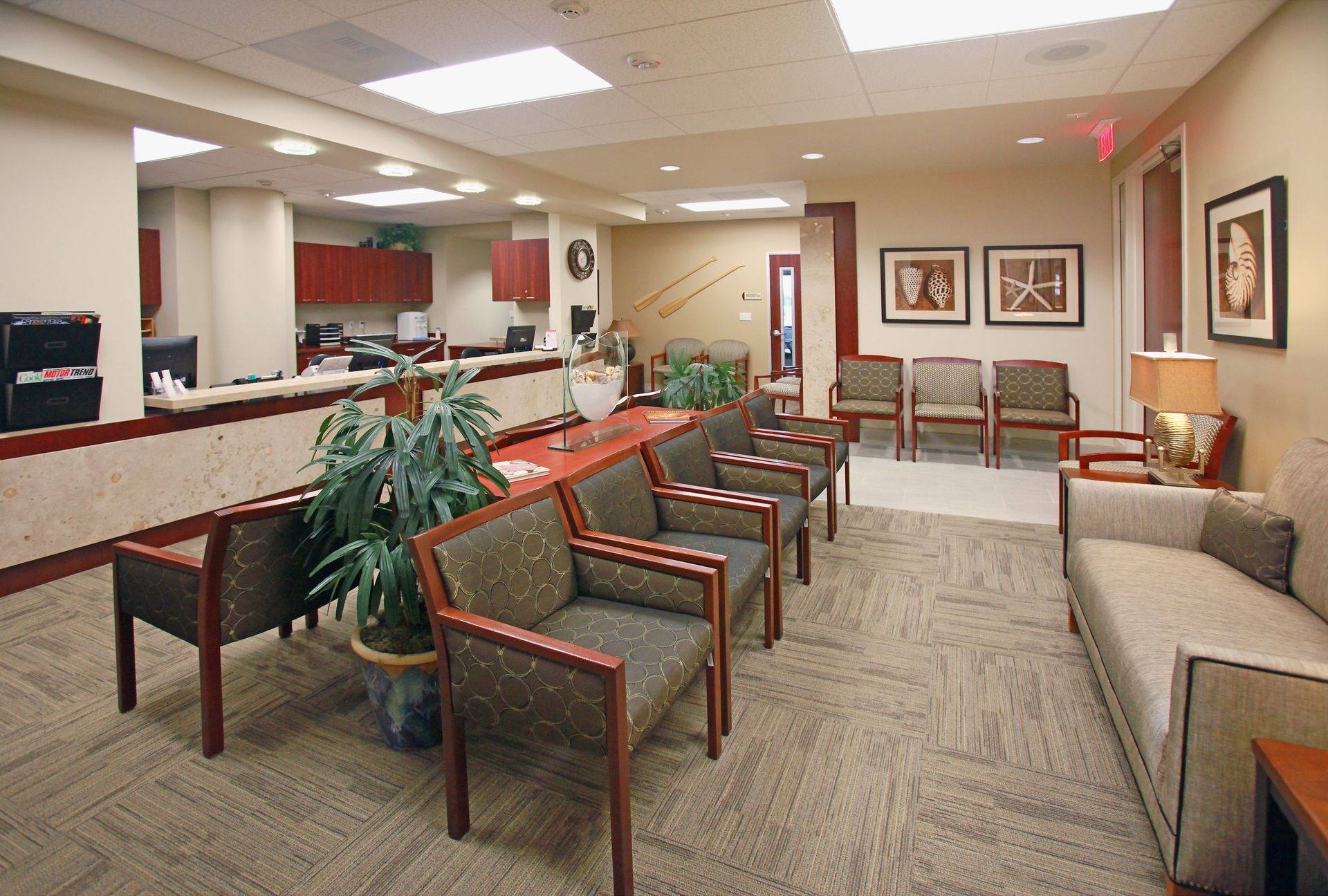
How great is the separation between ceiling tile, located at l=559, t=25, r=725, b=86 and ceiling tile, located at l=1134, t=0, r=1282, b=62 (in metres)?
1.54

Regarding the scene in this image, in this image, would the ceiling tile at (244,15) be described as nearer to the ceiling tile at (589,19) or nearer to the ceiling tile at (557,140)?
the ceiling tile at (589,19)

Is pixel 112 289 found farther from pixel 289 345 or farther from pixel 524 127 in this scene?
pixel 289 345

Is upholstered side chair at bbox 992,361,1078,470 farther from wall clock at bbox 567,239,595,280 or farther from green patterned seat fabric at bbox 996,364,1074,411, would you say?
wall clock at bbox 567,239,595,280

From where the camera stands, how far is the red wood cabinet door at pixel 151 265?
475 cm

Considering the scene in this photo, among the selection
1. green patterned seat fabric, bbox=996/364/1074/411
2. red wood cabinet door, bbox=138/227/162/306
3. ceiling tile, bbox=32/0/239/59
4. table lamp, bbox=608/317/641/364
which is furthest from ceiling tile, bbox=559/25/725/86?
table lamp, bbox=608/317/641/364

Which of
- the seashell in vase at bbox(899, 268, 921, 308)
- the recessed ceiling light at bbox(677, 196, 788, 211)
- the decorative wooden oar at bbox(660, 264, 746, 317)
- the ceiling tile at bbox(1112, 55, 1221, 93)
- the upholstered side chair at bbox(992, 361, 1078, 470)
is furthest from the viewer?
the decorative wooden oar at bbox(660, 264, 746, 317)

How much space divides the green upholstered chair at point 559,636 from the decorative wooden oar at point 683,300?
6102 millimetres

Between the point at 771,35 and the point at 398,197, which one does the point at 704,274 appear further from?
the point at 771,35

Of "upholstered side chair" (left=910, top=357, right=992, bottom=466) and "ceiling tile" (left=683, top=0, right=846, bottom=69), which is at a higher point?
"ceiling tile" (left=683, top=0, right=846, bottom=69)

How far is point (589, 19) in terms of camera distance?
7.73ft

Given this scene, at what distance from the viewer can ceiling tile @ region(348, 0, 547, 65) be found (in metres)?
2.27

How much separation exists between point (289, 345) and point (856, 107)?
4285mm

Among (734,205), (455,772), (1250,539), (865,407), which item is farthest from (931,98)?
(734,205)

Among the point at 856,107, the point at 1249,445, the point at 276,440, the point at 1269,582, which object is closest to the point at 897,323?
the point at 856,107
